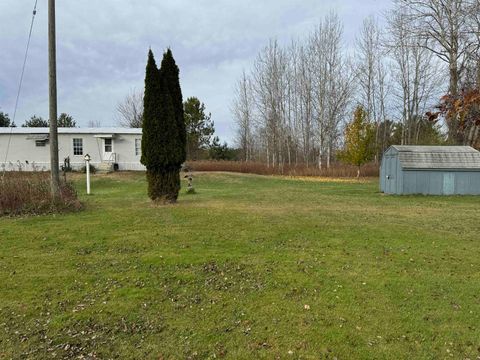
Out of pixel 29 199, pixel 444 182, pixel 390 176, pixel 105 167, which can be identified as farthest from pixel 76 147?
pixel 444 182

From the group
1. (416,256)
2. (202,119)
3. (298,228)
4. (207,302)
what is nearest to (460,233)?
(416,256)

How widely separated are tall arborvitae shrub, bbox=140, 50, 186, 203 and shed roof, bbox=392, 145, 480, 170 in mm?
9903

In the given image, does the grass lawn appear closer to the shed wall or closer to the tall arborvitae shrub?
the tall arborvitae shrub

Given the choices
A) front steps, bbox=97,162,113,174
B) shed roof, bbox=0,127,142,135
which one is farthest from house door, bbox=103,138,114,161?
shed roof, bbox=0,127,142,135

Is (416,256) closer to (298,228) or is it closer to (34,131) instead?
(298,228)

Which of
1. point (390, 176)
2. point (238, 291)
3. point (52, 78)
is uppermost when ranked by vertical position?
point (52, 78)

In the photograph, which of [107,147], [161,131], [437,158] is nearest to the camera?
[161,131]

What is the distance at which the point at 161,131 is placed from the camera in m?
10.6

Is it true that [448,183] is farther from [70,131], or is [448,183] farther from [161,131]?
[70,131]

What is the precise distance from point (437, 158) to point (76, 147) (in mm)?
23436

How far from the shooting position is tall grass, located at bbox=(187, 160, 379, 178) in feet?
93.8

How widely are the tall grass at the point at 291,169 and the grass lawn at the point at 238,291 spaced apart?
21369mm

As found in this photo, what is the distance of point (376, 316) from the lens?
11.7ft

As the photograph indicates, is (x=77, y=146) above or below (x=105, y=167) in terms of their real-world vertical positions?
above
